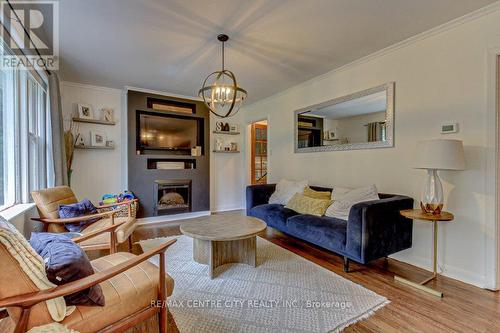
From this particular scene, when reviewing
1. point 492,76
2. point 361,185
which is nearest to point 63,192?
point 361,185

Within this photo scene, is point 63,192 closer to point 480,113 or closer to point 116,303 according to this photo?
point 116,303

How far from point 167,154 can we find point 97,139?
1.22 m

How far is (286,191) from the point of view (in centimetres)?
396

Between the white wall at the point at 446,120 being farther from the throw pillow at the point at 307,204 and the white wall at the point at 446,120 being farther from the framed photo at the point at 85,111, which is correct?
the framed photo at the point at 85,111

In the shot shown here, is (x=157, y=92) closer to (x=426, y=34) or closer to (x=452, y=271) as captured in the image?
(x=426, y=34)

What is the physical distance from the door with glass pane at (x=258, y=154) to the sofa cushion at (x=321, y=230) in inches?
123

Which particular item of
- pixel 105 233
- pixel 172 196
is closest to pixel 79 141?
pixel 172 196

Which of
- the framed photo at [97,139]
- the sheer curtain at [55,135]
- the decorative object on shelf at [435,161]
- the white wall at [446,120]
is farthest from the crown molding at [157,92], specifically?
the decorative object on shelf at [435,161]

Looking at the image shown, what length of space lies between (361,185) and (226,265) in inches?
80.5

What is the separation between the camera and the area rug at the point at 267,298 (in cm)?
169

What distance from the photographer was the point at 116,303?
1.22 metres

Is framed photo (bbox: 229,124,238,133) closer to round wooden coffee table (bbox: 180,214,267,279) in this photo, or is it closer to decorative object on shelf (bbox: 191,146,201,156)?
decorative object on shelf (bbox: 191,146,201,156)

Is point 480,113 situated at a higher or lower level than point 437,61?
lower

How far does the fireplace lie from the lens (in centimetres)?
460
